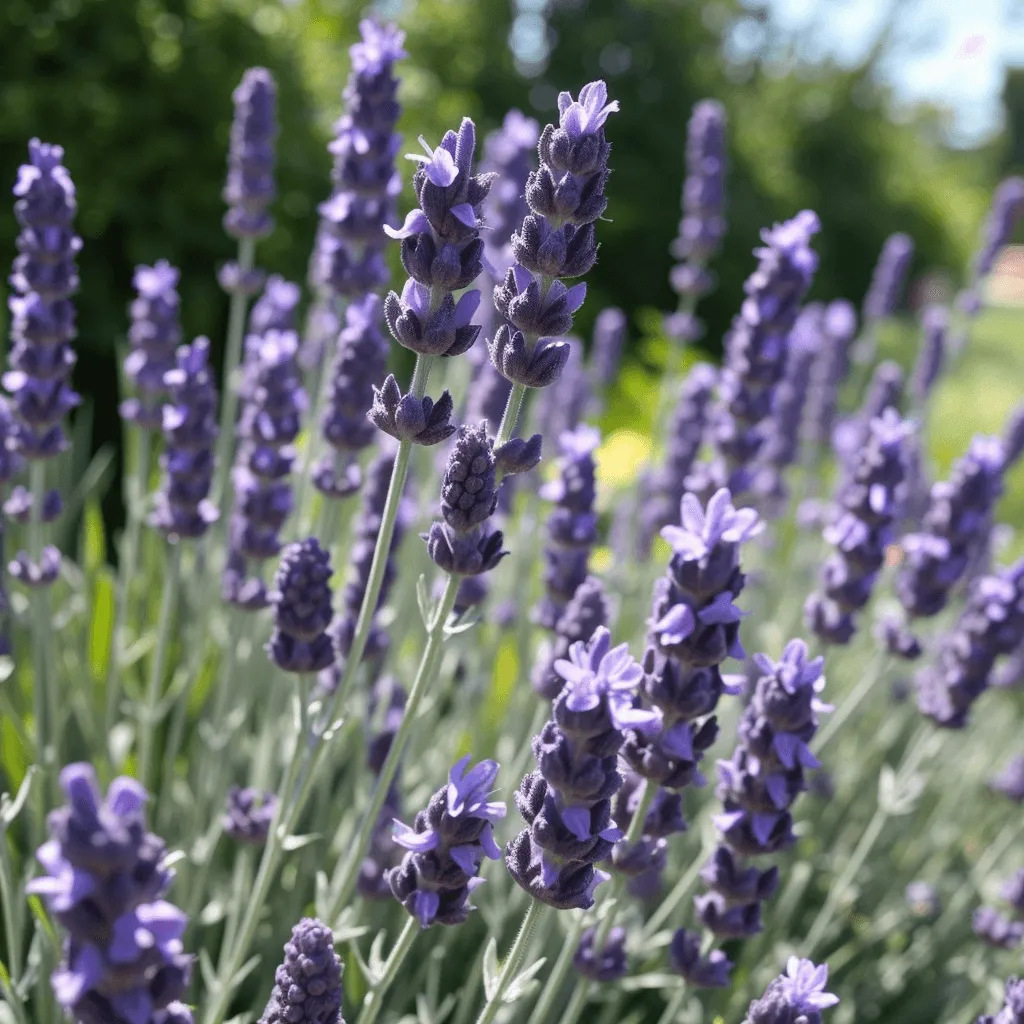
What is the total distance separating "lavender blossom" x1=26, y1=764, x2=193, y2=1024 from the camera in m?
1.01

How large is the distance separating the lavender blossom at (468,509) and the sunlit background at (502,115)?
147 inches

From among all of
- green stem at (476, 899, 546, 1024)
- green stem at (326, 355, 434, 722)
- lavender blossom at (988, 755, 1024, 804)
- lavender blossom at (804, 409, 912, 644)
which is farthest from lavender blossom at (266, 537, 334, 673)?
lavender blossom at (988, 755, 1024, 804)

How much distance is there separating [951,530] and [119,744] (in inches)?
95.8

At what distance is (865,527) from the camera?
2615 mm

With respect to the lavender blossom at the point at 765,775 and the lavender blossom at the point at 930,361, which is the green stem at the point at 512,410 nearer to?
the lavender blossom at the point at 765,775

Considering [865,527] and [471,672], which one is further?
[471,672]

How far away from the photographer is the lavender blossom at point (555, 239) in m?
1.60

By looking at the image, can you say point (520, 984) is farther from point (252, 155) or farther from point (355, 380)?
point (252, 155)

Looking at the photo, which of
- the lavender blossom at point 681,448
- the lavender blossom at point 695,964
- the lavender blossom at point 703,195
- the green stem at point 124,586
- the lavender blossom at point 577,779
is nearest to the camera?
the lavender blossom at point 577,779

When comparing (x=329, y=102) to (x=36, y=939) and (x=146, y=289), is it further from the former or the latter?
(x=36, y=939)

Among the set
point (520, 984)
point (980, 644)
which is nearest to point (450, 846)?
point (520, 984)

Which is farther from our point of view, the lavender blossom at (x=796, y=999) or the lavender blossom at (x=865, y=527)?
the lavender blossom at (x=865, y=527)

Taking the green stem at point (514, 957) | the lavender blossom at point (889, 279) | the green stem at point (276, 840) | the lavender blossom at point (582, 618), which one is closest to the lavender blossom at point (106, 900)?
the green stem at point (514, 957)

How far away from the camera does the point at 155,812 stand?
328 centimetres
